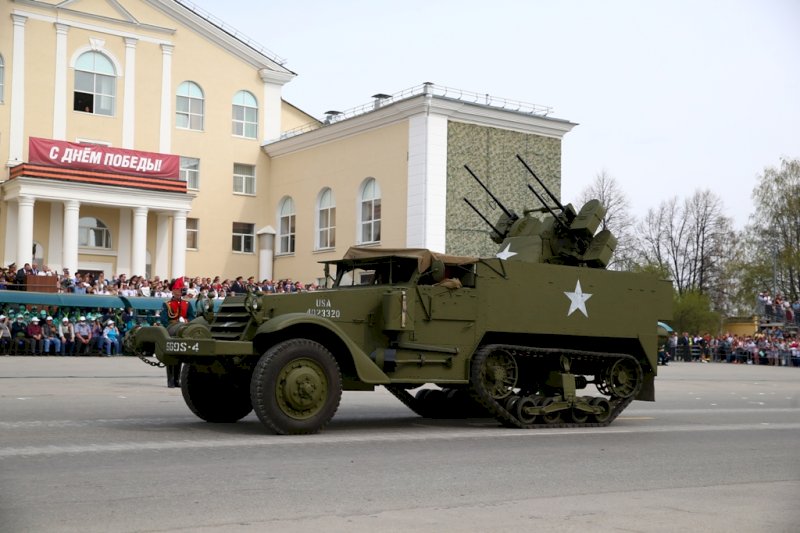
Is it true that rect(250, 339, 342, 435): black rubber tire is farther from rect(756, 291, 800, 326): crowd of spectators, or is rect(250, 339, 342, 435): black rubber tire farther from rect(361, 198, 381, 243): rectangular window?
rect(756, 291, 800, 326): crowd of spectators

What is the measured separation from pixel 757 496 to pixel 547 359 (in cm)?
568

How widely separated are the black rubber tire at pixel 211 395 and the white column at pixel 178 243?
111 feet

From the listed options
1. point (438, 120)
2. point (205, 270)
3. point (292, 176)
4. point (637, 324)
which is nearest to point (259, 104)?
point (292, 176)

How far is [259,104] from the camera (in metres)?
52.7

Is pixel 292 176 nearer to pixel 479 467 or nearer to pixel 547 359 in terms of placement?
pixel 547 359

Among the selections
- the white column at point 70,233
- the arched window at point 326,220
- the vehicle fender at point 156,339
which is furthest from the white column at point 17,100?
the vehicle fender at point 156,339

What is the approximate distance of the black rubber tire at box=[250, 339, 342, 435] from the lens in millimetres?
11664

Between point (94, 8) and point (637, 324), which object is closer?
point (637, 324)

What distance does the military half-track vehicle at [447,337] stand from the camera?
1205cm

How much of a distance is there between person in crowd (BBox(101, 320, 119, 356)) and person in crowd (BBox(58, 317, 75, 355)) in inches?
40.0

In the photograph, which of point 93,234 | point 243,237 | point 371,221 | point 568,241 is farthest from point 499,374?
point 243,237

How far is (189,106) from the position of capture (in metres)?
50.3

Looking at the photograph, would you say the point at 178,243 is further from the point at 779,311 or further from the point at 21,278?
the point at 779,311

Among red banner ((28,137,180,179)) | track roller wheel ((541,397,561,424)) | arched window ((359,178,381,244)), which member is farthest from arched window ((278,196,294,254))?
track roller wheel ((541,397,561,424))
